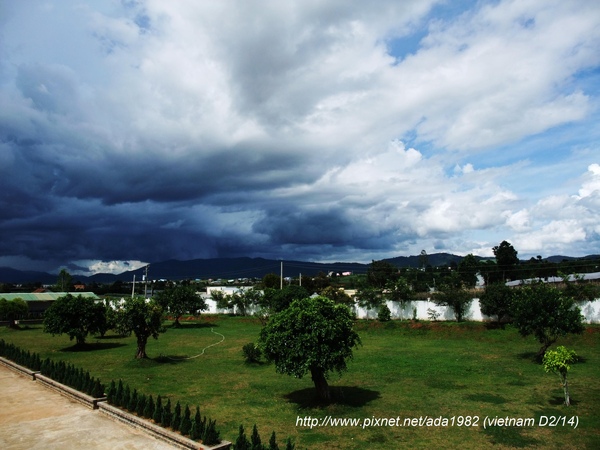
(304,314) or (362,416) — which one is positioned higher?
(304,314)

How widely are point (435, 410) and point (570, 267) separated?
91975mm

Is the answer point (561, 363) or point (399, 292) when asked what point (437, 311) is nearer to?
point (399, 292)

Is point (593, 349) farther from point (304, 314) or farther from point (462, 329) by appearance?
point (304, 314)

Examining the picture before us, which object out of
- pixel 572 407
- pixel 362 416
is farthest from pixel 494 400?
pixel 362 416

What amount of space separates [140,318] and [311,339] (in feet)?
56.9

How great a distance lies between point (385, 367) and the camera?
2748 cm

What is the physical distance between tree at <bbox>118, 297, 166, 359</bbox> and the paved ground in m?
8.53

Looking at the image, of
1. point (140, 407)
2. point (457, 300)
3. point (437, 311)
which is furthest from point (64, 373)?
point (437, 311)

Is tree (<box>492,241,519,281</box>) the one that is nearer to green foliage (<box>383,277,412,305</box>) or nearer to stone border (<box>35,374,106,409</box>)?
green foliage (<box>383,277,412,305</box>)

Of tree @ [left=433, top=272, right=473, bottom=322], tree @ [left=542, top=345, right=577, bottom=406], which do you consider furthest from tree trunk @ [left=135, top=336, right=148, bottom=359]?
tree @ [left=433, top=272, right=473, bottom=322]

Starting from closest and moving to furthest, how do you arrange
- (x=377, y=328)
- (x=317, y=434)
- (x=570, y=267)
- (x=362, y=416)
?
(x=317, y=434) → (x=362, y=416) → (x=377, y=328) → (x=570, y=267)

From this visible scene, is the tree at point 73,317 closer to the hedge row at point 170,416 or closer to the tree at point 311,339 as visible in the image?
the hedge row at point 170,416

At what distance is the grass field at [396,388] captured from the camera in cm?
1515

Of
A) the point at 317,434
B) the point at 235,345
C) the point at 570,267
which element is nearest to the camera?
the point at 317,434
